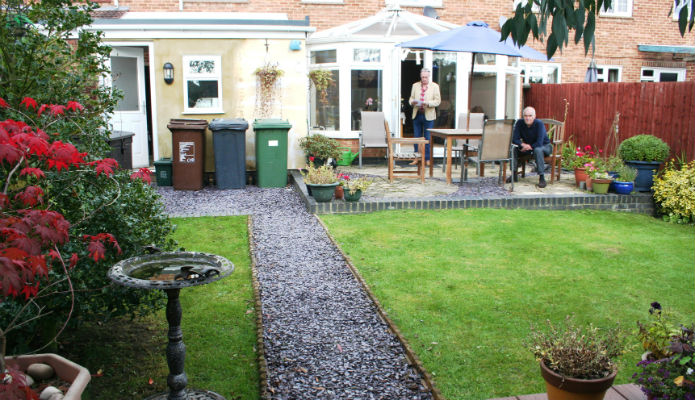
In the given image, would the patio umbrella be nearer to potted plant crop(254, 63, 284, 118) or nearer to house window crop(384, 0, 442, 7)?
potted plant crop(254, 63, 284, 118)

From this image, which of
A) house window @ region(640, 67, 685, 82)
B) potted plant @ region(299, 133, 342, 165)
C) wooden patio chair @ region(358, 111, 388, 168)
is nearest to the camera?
potted plant @ region(299, 133, 342, 165)

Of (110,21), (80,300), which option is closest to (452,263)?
(80,300)

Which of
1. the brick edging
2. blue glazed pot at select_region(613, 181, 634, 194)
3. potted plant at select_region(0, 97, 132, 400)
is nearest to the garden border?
blue glazed pot at select_region(613, 181, 634, 194)

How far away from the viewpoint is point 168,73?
1103 cm

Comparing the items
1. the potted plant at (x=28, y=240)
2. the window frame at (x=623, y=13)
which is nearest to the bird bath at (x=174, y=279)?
the potted plant at (x=28, y=240)

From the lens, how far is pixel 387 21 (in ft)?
43.3

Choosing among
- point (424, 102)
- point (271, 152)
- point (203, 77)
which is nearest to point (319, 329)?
point (271, 152)

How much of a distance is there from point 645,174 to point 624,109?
95.6 inches

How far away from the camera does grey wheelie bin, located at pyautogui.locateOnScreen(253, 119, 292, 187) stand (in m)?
10.4

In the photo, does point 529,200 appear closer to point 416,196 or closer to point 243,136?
point 416,196

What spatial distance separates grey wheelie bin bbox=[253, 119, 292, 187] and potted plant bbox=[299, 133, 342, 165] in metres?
0.90

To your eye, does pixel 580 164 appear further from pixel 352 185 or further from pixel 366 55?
pixel 366 55

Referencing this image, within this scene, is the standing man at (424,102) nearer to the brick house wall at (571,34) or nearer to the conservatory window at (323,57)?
the conservatory window at (323,57)

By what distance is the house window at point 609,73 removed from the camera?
16.7 meters
